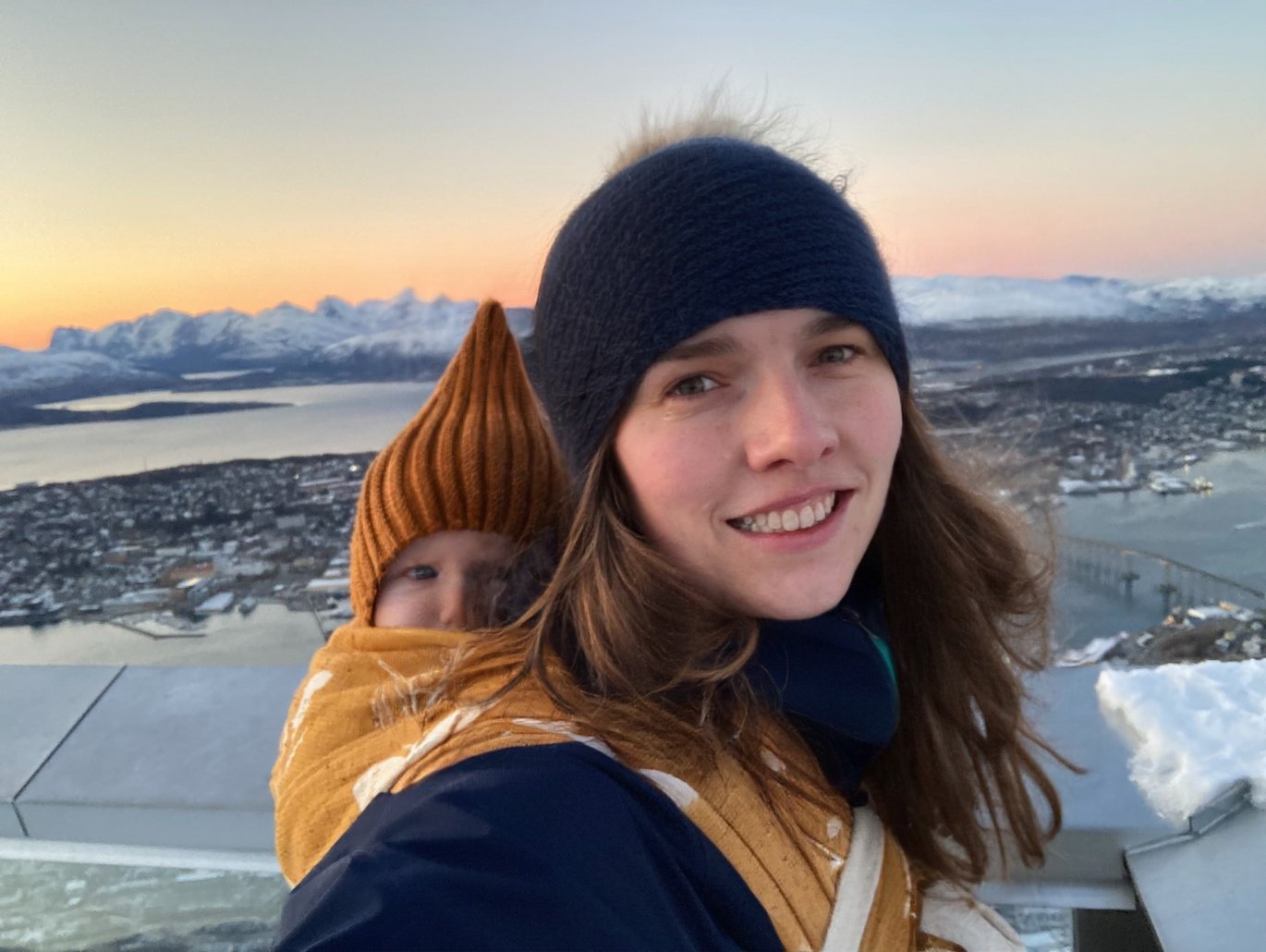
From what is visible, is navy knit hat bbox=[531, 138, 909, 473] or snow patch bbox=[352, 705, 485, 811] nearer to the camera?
snow patch bbox=[352, 705, 485, 811]

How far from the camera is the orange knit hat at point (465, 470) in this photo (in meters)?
1.38

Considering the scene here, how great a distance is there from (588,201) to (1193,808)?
5.01 feet

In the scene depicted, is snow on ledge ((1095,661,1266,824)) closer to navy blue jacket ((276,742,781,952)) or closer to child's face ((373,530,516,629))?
navy blue jacket ((276,742,781,952))

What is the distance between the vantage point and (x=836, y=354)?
934 mm

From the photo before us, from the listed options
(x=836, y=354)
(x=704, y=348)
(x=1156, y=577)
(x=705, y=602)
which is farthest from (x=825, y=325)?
(x=1156, y=577)

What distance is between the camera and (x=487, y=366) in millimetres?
1501

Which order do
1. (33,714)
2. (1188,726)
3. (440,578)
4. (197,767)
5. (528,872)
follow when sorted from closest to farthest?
→ (528,872), (440,578), (1188,726), (197,767), (33,714)

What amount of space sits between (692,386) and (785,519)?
180 millimetres

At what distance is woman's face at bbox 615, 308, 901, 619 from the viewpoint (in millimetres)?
837

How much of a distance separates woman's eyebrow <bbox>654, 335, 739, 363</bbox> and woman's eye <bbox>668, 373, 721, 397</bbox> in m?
0.03

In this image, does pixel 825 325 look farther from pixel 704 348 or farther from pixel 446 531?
pixel 446 531

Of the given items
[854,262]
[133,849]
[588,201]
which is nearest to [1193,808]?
[854,262]

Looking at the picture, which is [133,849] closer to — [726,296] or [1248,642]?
[726,296]

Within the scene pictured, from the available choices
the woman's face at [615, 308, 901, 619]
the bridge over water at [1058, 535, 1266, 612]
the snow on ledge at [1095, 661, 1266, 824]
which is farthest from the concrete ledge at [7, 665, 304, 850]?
the bridge over water at [1058, 535, 1266, 612]
